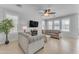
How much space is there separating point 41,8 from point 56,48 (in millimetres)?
1243

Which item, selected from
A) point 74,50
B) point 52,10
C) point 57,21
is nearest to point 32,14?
point 52,10

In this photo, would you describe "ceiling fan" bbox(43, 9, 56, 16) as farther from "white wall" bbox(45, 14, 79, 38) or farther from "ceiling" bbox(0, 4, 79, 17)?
"white wall" bbox(45, 14, 79, 38)

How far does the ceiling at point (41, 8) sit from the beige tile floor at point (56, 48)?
829 millimetres

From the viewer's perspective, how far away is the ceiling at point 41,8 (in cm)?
243

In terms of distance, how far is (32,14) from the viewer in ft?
8.38

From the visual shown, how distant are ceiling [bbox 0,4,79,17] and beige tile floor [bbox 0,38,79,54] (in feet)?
2.72

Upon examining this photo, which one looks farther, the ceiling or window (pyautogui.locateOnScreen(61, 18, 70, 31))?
window (pyautogui.locateOnScreen(61, 18, 70, 31))

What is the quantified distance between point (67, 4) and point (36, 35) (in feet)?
4.24

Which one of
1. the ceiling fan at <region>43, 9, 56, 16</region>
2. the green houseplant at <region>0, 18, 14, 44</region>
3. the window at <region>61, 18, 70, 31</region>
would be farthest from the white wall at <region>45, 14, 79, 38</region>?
the green houseplant at <region>0, 18, 14, 44</region>

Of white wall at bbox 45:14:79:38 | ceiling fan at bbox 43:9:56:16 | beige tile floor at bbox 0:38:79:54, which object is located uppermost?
ceiling fan at bbox 43:9:56:16

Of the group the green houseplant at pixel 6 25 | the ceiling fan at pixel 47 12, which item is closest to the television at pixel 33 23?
the ceiling fan at pixel 47 12

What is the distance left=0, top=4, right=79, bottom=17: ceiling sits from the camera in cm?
243

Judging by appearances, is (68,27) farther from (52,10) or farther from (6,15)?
(6,15)
